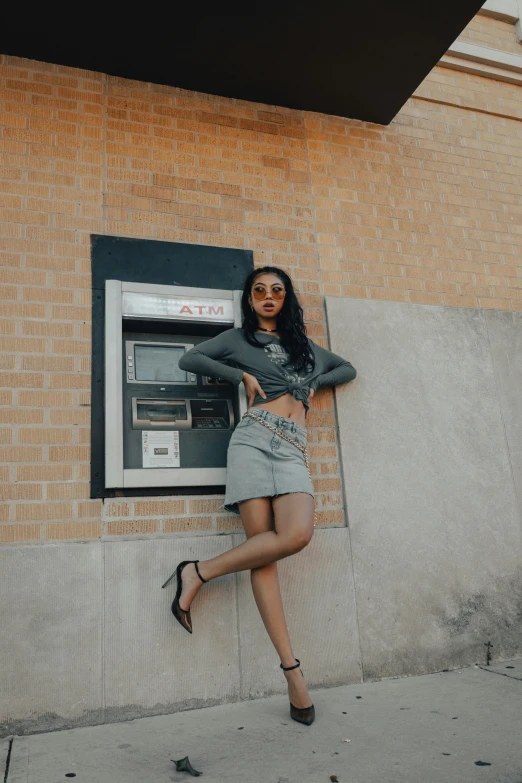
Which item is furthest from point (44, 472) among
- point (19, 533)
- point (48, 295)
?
point (48, 295)

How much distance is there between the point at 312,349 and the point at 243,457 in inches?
31.6

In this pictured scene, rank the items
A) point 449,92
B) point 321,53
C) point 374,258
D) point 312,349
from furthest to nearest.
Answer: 1. point 449,92
2. point 374,258
3. point 321,53
4. point 312,349

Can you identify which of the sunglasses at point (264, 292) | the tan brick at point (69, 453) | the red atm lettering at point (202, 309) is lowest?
the tan brick at point (69, 453)

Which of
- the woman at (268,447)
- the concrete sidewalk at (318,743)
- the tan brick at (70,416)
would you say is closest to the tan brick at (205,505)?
the woman at (268,447)

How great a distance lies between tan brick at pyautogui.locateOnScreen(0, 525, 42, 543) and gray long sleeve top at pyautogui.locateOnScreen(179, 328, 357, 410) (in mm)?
1067

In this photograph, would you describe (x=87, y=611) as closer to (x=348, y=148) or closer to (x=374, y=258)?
(x=374, y=258)

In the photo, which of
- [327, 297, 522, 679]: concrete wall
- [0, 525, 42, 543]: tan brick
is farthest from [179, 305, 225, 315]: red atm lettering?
[0, 525, 42, 543]: tan brick

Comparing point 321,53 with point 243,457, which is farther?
point 321,53

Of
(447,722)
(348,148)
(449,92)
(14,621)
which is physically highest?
(449,92)

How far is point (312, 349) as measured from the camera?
3.56 metres

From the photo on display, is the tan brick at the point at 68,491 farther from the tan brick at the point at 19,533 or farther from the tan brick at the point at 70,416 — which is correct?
the tan brick at the point at 70,416

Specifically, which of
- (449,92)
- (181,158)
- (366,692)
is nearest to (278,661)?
(366,692)

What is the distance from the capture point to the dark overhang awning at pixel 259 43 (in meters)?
3.55

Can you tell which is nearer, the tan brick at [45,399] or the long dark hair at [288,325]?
the tan brick at [45,399]
